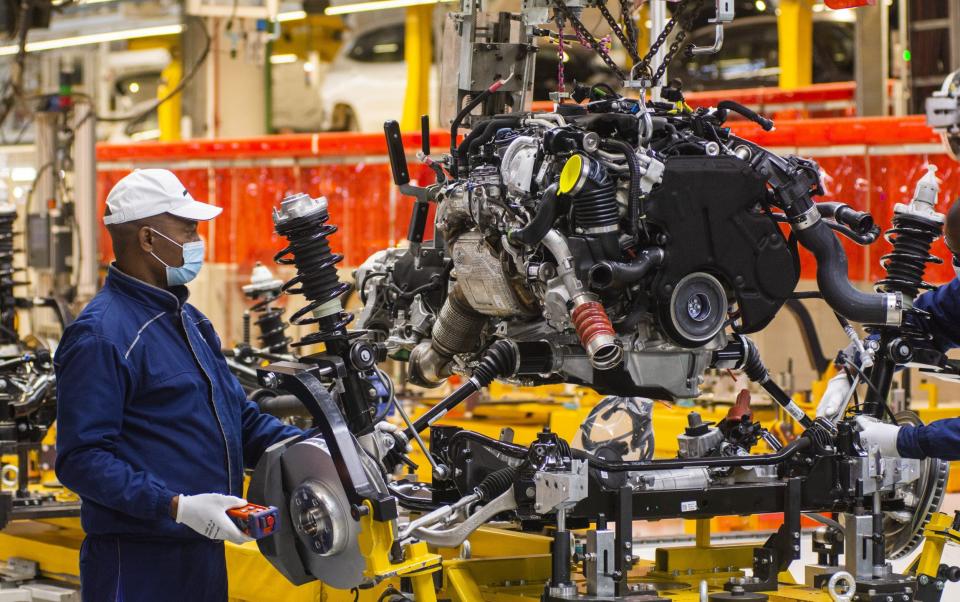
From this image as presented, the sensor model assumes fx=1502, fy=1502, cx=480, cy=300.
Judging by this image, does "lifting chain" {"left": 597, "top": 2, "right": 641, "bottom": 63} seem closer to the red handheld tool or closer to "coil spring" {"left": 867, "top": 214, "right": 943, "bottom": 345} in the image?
"coil spring" {"left": 867, "top": 214, "right": 943, "bottom": 345}

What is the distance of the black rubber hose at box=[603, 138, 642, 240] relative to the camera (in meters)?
4.89

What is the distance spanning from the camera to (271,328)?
8430mm

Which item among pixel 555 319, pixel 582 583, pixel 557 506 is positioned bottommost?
pixel 582 583

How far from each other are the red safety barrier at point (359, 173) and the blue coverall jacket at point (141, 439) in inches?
256

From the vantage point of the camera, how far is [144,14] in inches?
752

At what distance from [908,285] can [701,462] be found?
1.27 m

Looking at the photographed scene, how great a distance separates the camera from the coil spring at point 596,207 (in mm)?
4895

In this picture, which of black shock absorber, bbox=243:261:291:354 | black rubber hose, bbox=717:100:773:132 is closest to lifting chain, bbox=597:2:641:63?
black rubber hose, bbox=717:100:773:132

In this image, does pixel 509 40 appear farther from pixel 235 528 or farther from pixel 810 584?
pixel 235 528

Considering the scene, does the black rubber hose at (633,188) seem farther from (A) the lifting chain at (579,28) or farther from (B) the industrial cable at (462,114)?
(B) the industrial cable at (462,114)

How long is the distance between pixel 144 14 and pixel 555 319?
15.3 meters

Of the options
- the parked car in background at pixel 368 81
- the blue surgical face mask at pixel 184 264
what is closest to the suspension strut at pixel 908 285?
the blue surgical face mask at pixel 184 264

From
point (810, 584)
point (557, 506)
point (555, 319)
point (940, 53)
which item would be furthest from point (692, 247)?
point (940, 53)

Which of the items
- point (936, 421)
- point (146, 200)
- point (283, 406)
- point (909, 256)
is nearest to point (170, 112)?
point (283, 406)
